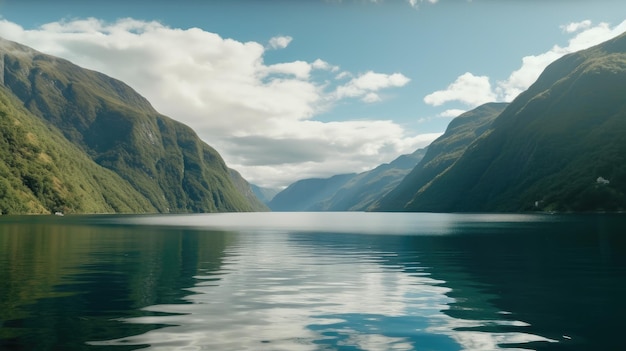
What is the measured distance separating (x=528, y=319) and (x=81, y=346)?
22.2 metres

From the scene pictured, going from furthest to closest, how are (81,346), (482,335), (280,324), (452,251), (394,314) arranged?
(452,251), (394,314), (280,324), (482,335), (81,346)

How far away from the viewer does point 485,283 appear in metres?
40.2

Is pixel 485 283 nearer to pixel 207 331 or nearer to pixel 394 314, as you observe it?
pixel 394 314

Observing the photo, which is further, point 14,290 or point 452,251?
point 452,251

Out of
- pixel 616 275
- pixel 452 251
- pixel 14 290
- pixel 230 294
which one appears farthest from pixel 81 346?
pixel 452 251

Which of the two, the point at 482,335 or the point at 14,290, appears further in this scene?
the point at 14,290

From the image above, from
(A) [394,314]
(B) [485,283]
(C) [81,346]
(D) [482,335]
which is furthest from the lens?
(B) [485,283]

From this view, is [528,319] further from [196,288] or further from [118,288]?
[118,288]

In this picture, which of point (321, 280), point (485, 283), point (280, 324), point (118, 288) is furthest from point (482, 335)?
point (118, 288)

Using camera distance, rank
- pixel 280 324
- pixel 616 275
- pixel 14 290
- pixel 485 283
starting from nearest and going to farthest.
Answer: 1. pixel 280 324
2. pixel 14 290
3. pixel 485 283
4. pixel 616 275

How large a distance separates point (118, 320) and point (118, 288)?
12.0 meters

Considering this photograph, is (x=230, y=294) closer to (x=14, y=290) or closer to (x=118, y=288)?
(x=118, y=288)

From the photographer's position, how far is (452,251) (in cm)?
7112

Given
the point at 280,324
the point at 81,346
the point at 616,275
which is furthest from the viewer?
the point at 616,275
